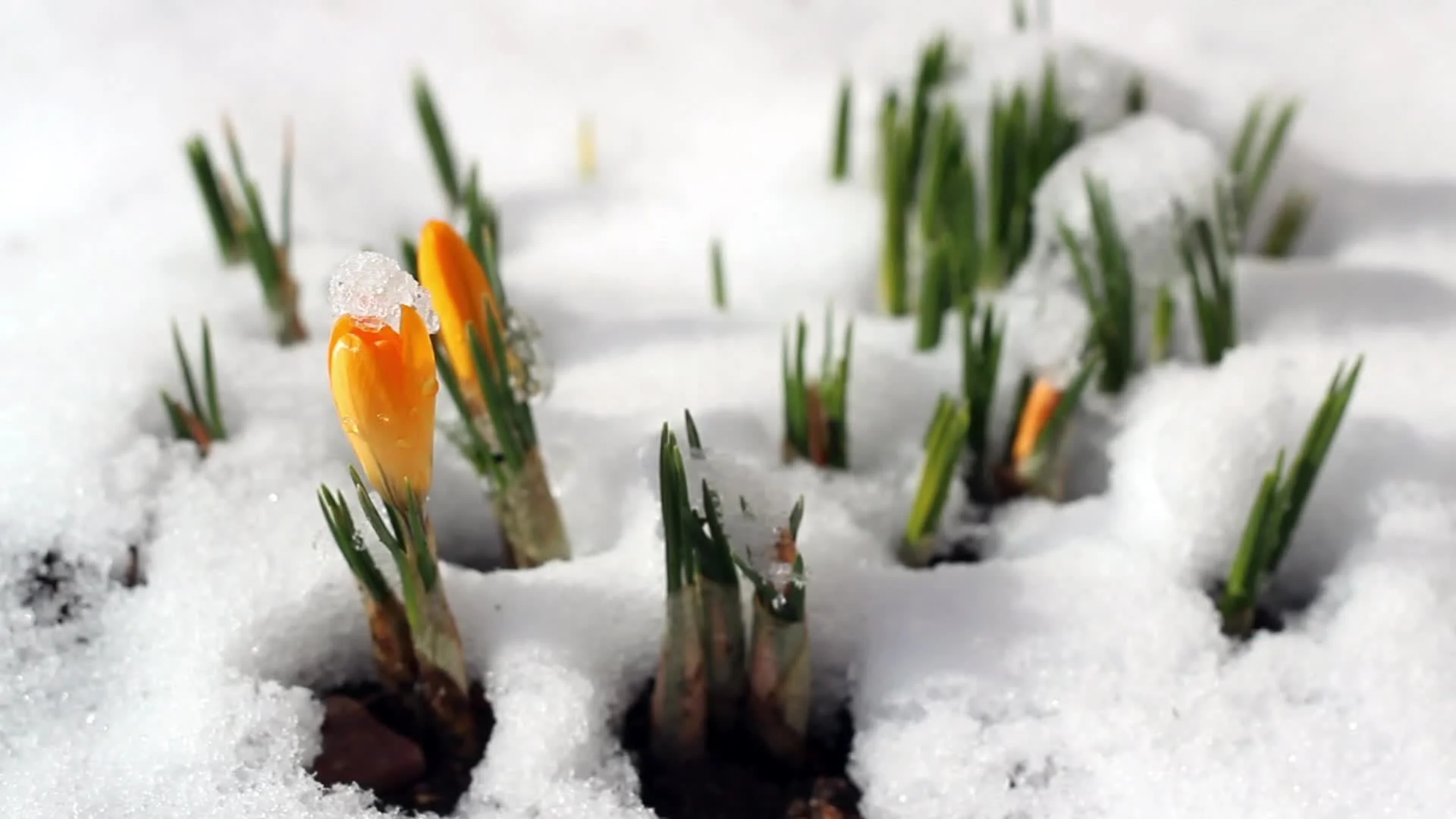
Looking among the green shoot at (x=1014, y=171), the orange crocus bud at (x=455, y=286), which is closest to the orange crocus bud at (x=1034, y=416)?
the green shoot at (x=1014, y=171)

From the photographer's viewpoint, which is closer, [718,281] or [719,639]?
[719,639]

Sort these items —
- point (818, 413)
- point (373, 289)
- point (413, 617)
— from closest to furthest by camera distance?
point (373, 289) → point (413, 617) → point (818, 413)

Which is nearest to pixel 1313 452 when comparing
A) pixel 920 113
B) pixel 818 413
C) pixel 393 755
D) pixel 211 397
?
pixel 818 413

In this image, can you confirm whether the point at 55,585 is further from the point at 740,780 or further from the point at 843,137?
the point at 843,137

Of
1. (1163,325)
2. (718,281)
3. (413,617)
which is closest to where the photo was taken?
(413,617)

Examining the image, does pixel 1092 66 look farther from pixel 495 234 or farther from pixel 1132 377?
pixel 495 234

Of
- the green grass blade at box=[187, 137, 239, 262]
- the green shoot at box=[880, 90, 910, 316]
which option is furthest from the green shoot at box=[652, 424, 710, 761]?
the green grass blade at box=[187, 137, 239, 262]
